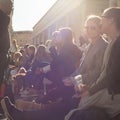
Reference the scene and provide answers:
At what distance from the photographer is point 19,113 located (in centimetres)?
648

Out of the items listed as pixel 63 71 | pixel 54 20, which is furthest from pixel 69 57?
pixel 54 20

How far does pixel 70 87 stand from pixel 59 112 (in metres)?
0.52

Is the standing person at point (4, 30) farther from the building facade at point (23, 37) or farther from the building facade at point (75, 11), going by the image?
the building facade at point (23, 37)

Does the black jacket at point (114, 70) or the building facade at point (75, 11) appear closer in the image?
the black jacket at point (114, 70)

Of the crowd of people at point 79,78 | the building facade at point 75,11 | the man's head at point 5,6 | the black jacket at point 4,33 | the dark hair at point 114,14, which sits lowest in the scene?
the crowd of people at point 79,78

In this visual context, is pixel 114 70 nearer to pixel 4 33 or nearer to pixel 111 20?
pixel 111 20

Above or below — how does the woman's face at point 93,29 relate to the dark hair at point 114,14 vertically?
below

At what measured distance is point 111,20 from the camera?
17.4 feet

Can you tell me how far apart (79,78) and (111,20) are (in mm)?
1106

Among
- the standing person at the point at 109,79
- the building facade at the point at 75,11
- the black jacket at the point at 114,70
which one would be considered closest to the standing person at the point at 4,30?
the standing person at the point at 109,79

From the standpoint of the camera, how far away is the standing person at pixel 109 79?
5062mm

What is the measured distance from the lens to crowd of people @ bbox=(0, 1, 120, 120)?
5121 mm

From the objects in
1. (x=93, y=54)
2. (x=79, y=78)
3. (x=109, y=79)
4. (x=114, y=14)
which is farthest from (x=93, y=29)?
(x=109, y=79)

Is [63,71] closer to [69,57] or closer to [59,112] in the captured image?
[69,57]
